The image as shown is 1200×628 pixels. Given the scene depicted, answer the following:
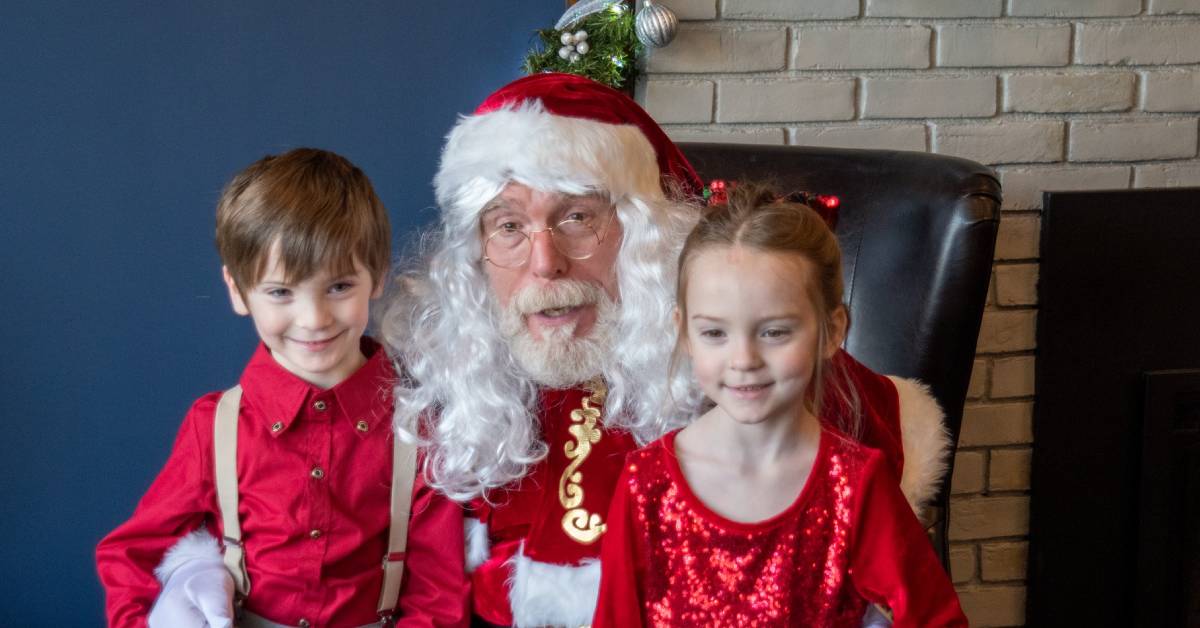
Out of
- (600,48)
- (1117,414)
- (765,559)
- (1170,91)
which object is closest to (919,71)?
(1170,91)

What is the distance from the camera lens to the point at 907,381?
5.73 ft

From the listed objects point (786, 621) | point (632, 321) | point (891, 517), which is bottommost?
point (786, 621)

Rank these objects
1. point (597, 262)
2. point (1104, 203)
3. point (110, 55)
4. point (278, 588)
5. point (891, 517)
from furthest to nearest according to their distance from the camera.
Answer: point (1104, 203)
point (110, 55)
point (597, 262)
point (278, 588)
point (891, 517)

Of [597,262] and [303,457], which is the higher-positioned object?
[597,262]

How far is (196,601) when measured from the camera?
1.47 m

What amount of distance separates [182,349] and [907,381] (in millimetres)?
1523

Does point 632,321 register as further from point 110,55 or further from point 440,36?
point 110,55

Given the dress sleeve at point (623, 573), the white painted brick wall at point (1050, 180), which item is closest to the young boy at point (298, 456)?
the dress sleeve at point (623, 573)

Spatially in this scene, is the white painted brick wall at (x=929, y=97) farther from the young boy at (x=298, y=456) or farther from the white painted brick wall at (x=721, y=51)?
the young boy at (x=298, y=456)

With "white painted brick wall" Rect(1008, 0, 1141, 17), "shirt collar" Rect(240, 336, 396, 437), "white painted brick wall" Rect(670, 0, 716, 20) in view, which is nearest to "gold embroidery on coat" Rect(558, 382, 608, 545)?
"shirt collar" Rect(240, 336, 396, 437)

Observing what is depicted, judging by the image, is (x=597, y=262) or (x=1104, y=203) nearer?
(x=597, y=262)

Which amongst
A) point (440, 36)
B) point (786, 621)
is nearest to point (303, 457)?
point (786, 621)

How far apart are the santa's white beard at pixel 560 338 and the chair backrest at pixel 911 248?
516 millimetres

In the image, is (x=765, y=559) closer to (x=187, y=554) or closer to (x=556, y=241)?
(x=556, y=241)
